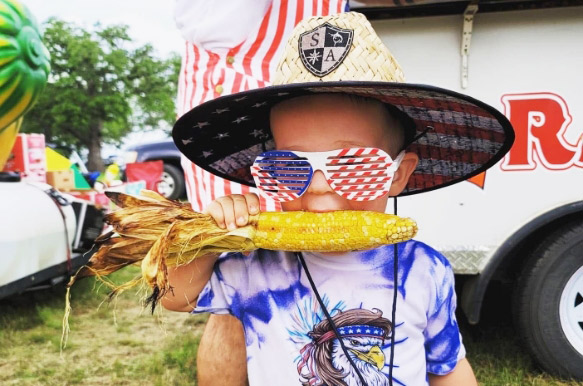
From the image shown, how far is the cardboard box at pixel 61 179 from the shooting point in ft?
20.5

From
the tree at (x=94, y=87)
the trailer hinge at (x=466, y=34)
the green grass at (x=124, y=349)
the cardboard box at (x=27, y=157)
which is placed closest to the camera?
the trailer hinge at (x=466, y=34)

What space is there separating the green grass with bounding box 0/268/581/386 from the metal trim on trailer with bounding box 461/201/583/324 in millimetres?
444

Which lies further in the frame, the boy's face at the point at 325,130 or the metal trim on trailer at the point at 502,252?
the metal trim on trailer at the point at 502,252

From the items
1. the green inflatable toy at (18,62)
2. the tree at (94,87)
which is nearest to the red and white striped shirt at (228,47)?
the green inflatable toy at (18,62)

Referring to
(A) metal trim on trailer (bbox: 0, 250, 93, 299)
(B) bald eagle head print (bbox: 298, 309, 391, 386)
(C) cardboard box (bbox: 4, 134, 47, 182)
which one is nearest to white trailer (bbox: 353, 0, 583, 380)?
(B) bald eagle head print (bbox: 298, 309, 391, 386)

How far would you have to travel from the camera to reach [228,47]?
2217mm

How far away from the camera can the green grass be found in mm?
3020

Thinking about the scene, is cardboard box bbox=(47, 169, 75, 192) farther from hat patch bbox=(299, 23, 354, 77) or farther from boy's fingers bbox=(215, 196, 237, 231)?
hat patch bbox=(299, 23, 354, 77)

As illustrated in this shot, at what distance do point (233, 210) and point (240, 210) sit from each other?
2cm

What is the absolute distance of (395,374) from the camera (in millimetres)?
1266

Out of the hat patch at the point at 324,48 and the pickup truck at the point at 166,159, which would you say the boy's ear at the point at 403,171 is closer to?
the hat patch at the point at 324,48

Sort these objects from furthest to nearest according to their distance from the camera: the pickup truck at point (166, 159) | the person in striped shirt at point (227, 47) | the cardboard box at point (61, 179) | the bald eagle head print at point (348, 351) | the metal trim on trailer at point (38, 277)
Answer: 1. the pickup truck at point (166, 159)
2. the cardboard box at point (61, 179)
3. the metal trim on trailer at point (38, 277)
4. the person in striped shirt at point (227, 47)
5. the bald eagle head print at point (348, 351)

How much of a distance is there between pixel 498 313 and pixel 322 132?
3299 mm

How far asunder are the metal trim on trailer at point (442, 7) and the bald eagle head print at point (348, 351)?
1733mm
